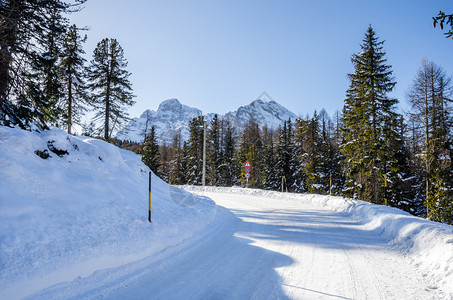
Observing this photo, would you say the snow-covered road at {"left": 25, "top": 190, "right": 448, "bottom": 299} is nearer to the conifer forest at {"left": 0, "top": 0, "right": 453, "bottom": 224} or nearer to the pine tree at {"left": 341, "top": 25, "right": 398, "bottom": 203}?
the conifer forest at {"left": 0, "top": 0, "right": 453, "bottom": 224}

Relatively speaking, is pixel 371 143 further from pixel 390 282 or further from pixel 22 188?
pixel 22 188

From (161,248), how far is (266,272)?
2.59m

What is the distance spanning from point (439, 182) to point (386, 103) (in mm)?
6816

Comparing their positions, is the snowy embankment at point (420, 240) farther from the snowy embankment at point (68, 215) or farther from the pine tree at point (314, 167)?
the pine tree at point (314, 167)

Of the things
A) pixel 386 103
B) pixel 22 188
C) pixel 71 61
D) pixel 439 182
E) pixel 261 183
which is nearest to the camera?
pixel 22 188

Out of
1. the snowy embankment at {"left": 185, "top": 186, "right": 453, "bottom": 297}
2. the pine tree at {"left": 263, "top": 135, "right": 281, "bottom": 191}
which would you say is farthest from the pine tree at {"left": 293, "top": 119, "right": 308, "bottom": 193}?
the snowy embankment at {"left": 185, "top": 186, "right": 453, "bottom": 297}

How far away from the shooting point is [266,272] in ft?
15.4

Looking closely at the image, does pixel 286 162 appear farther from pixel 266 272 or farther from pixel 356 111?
pixel 266 272

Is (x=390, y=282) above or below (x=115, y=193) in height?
below

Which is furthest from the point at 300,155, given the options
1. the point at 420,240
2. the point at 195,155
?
the point at 420,240

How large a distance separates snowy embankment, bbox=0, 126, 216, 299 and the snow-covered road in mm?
352

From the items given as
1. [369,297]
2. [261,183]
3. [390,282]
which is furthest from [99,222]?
[261,183]

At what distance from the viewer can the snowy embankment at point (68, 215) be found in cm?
399

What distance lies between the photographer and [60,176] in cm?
680
